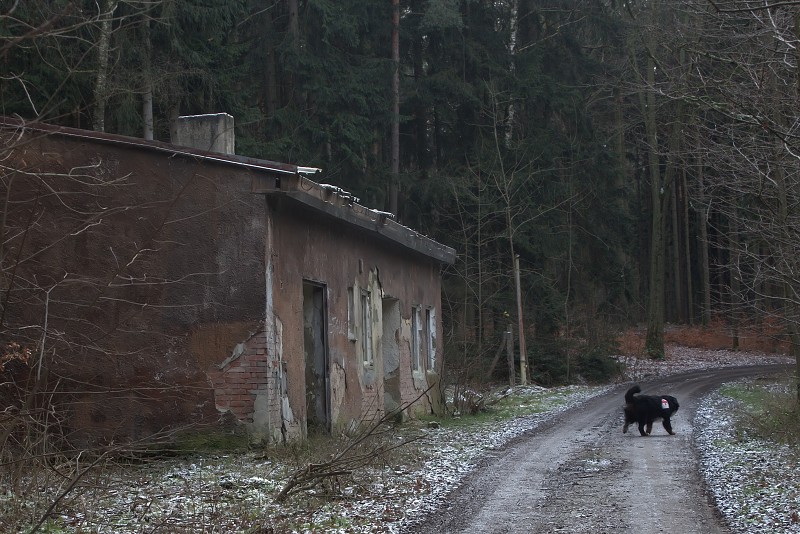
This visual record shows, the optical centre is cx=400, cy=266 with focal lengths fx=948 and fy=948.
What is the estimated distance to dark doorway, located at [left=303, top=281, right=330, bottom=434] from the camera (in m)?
14.8

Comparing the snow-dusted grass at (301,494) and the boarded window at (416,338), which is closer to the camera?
the snow-dusted grass at (301,494)

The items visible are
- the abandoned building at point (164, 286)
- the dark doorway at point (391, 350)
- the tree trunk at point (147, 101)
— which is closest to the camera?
the abandoned building at point (164, 286)

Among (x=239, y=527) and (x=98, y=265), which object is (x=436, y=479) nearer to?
(x=239, y=527)

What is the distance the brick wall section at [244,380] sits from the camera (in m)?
12.4

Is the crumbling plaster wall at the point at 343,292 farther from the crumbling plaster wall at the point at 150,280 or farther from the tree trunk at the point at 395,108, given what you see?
the tree trunk at the point at 395,108

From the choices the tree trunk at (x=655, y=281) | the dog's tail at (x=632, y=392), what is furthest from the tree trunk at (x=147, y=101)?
the tree trunk at (x=655, y=281)

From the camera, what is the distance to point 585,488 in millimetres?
10141

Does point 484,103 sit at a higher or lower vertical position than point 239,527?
higher

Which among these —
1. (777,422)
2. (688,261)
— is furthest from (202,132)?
(688,261)

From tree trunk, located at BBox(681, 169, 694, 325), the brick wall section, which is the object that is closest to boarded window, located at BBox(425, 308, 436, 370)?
the brick wall section

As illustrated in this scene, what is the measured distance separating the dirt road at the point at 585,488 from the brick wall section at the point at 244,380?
3.04 m

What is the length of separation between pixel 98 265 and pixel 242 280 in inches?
76.8

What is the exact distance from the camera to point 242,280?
12.6m

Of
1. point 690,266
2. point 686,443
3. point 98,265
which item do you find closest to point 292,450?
point 98,265
